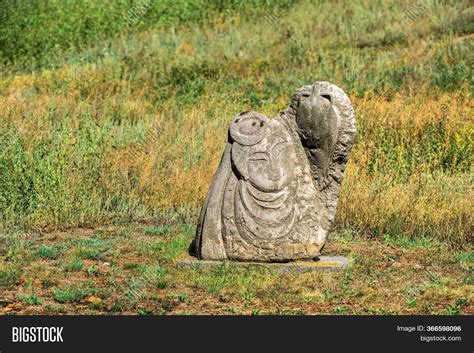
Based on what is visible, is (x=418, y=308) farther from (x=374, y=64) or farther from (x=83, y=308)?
(x=374, y=64)

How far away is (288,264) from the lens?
10.1 meters

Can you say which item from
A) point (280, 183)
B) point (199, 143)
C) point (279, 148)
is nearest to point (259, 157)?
point (279, 148)

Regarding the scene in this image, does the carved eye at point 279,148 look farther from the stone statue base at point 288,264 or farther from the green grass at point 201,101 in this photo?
the green grass at point 201,101

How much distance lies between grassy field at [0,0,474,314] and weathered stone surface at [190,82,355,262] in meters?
0.35

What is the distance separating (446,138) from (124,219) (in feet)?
18.2

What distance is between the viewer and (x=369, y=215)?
12.3m

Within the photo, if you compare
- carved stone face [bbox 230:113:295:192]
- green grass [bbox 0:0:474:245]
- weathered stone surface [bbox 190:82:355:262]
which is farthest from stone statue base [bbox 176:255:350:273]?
green grass [bbox 0:0:474:245]

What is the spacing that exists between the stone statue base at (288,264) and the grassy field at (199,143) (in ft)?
0.38

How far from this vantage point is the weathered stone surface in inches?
398

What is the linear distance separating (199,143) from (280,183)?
512 cm

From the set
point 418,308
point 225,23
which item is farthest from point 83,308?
point 225,23

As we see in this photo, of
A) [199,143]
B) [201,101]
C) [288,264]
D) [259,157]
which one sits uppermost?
[201,101]

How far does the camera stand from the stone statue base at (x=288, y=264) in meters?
10.1

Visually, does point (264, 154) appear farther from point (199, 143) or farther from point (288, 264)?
point (199, 143)
